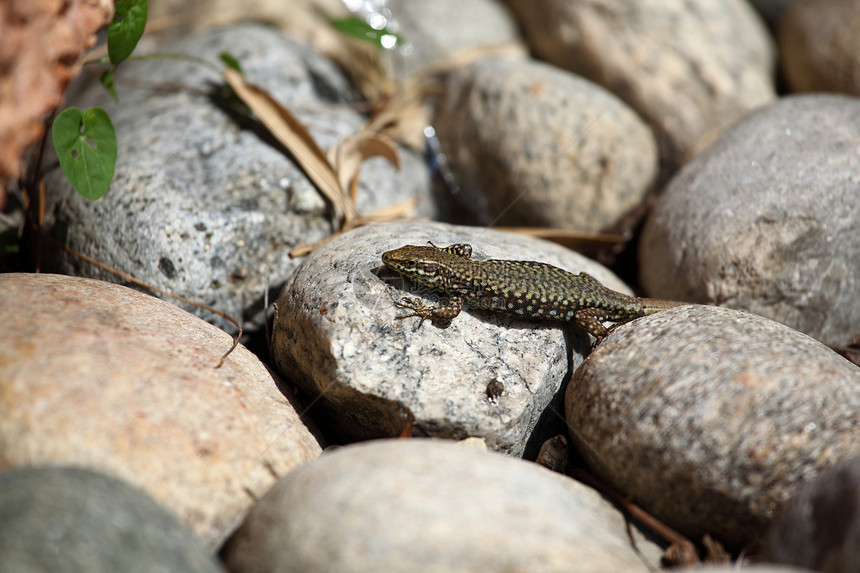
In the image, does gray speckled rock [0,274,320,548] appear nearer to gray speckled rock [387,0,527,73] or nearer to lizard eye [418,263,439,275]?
lizard eye [418,263,439,275]

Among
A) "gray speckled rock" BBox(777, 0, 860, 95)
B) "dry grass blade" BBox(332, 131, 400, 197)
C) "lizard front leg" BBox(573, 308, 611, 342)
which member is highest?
"gray speckled rock" BBox(777, 0, 860, 95)

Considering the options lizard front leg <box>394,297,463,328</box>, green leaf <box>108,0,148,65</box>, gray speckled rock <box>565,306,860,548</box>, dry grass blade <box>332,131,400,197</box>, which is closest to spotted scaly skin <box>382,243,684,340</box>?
lizard front leg <box>394,297,463,328</box>

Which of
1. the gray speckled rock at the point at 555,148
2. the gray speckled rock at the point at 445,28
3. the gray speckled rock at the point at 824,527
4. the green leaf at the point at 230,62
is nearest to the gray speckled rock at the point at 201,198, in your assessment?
the green leaf at the point at 230,62

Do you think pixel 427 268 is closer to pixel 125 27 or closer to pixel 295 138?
pixel 295 138

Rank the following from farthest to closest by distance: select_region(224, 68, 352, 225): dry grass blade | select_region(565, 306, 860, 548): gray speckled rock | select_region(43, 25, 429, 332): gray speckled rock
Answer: select_region(224, 68, 352, 225): dry grass blade → select_region(43, 25, 429, 332): gray speckled rock → select_region(565, 306, 860, 548): gray speckled rock

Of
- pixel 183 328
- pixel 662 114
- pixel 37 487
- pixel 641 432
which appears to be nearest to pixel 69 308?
pixel 183 328

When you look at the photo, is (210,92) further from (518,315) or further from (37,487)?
(37,487)
